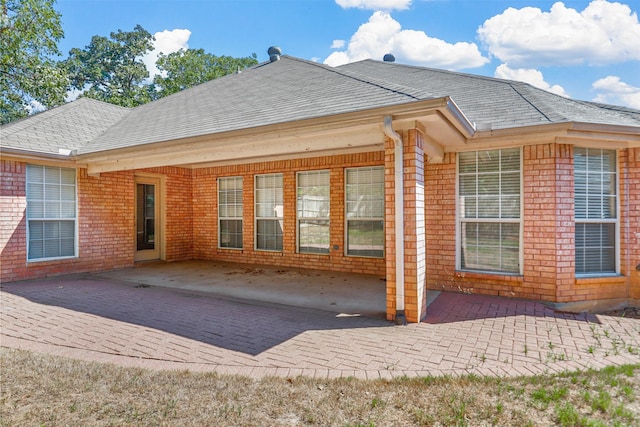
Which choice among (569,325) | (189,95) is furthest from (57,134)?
(569,325)

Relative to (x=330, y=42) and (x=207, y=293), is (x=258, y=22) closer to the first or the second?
(x=330, y=42)

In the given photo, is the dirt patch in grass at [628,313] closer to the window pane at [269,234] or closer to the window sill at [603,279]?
the window sill at [603,279]

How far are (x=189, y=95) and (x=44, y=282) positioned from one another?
239 inches

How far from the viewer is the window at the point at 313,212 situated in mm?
9188

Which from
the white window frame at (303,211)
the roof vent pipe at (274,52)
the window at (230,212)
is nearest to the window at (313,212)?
the white window frame at (303,211)

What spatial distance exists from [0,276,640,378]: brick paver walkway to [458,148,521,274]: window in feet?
2.40

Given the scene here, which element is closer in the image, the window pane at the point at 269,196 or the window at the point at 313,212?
the window at the point at 313,212

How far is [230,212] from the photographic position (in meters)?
10.8

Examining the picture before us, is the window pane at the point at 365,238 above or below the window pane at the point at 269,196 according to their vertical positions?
below

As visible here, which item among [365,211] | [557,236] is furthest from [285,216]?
[557,236]

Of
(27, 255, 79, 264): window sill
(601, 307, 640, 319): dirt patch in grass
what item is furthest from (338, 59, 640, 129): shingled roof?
(27, 255, 79, 264): window sill

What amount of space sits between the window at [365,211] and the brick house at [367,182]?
0.12 ft

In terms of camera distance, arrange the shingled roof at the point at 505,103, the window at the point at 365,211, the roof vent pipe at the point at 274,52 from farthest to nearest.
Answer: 1. the roof vent pipe at the point at 274,52
2. the window at the point at 365,211
3. the shingled roof at the point at 505,103

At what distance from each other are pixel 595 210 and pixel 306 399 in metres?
5.85
